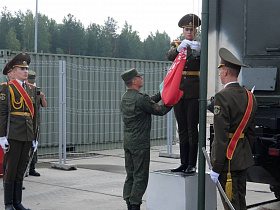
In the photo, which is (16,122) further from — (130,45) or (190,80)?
(130,45)

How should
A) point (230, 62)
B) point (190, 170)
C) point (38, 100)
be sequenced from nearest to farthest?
1. point (230, 62)
2. point (190, 170)
3. point (38, 100)

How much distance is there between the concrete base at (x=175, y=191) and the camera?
665 centimetres

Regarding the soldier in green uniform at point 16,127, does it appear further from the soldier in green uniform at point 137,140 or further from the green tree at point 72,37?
the green tree at point 72,37

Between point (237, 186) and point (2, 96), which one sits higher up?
Result: point (2, 96)

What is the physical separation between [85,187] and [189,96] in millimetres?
3385

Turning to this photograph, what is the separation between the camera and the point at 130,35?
3600 inches

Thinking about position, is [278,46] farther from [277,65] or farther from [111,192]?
[111,192]

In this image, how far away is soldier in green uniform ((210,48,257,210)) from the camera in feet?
17.1

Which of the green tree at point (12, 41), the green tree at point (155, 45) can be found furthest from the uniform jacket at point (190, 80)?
the green tree at point (12, 41)

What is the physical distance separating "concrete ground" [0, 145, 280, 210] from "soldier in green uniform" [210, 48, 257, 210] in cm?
153

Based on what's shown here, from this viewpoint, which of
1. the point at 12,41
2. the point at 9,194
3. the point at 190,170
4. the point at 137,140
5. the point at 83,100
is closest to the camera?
the point at 137,140

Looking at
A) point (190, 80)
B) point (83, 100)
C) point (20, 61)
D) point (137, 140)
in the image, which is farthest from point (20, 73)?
point (83, 100)

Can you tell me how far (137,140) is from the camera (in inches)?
267

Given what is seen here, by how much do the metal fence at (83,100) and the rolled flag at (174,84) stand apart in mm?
6647
